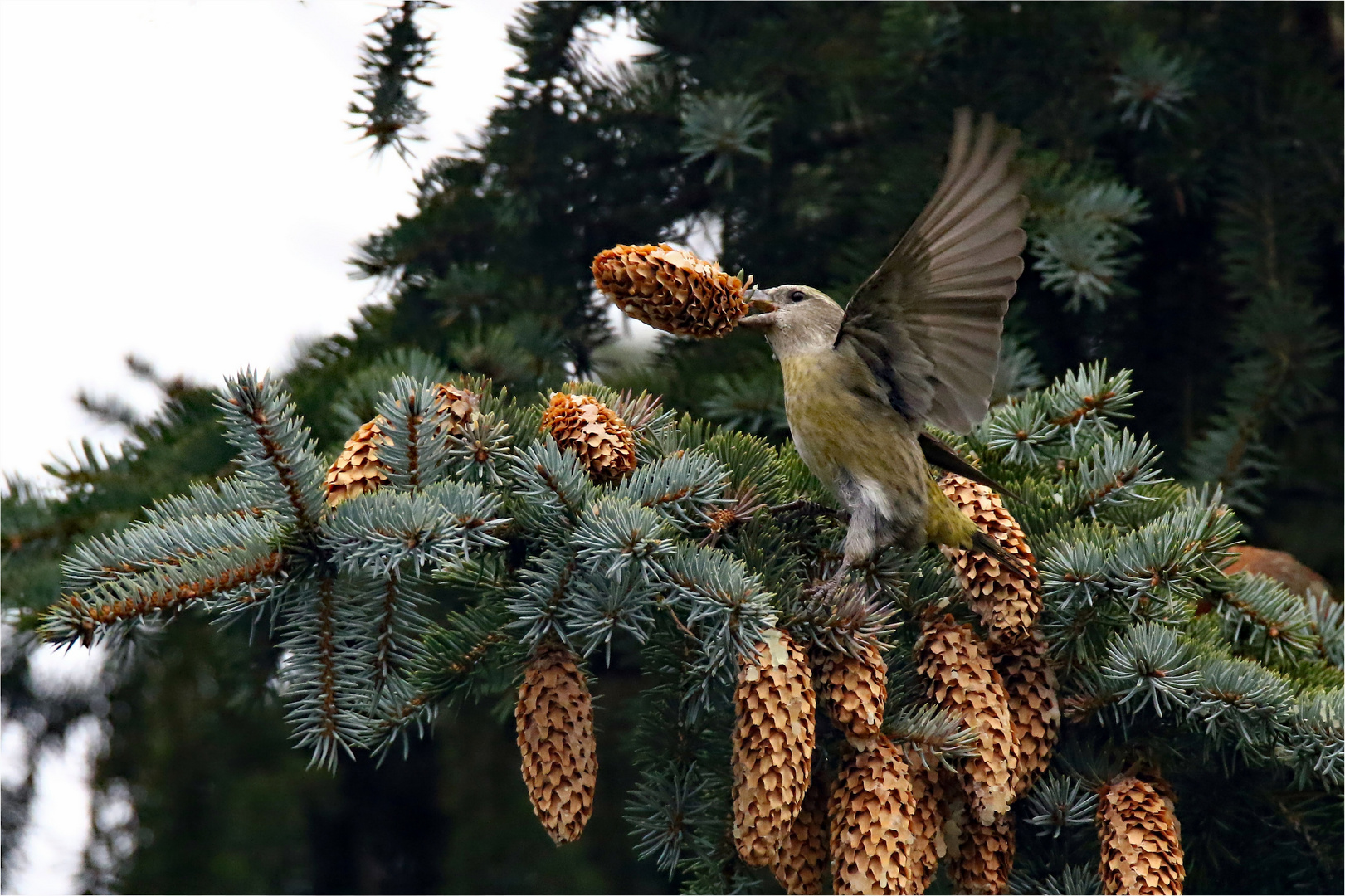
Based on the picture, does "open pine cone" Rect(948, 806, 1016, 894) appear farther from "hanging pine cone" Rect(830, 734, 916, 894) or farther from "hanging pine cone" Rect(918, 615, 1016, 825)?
"hanging pine cone" Rect(830, 734, 916, 894)

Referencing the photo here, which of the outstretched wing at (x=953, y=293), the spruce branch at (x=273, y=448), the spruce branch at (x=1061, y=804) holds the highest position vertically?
the outstretched wing at (x=953, y=293)

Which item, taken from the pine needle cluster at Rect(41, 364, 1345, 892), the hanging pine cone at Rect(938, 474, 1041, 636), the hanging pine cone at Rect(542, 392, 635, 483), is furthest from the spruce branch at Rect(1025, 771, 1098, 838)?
the hanging pine cone at Rect(542, 392, 635, 483)

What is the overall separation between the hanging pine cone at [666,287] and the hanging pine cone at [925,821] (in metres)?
0.71

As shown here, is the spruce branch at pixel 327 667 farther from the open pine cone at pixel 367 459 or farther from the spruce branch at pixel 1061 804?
the spruce branch at pixel 1061 804

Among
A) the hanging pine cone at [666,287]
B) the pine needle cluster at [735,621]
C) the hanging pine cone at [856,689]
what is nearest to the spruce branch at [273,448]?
the pine needle cluster at [735,621]

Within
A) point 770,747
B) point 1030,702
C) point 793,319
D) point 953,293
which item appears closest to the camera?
point 770,747

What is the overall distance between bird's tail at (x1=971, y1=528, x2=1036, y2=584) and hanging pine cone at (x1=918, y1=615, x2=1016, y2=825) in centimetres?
11

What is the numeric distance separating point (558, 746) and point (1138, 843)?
2.67ft

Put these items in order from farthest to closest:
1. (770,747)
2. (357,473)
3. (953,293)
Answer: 1. (953,293)
2. (357,473)
3. (770,747)

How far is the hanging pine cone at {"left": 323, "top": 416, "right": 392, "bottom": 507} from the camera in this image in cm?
156

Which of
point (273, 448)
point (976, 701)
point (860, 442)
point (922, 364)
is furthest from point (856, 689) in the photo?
point (273, 448)

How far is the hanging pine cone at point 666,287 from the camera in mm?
1765

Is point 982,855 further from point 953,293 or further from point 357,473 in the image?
point 357,473

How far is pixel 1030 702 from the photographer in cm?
173
